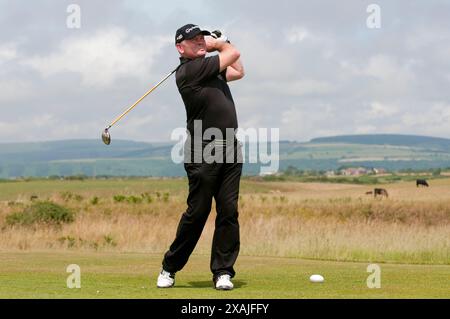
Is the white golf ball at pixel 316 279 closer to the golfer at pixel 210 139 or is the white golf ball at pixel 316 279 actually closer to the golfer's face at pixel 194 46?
the golfer at pixel 210 139

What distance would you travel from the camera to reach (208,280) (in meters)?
9.60

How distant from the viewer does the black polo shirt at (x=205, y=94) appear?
8.40 metres

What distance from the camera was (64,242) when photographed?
1981 centimetres

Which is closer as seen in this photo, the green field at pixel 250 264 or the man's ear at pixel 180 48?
the green field at pixel 250 264

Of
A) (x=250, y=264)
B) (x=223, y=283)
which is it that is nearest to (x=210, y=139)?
(x=223, y=283)

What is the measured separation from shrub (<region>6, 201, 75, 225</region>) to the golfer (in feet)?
64.5

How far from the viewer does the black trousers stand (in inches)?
338

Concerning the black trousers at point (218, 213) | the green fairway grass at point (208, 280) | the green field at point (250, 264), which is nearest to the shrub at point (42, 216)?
the green field at point (250, 264)

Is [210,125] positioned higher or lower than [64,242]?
higher

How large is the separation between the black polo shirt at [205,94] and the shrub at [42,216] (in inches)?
787

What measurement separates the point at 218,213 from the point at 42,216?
70.3 feet
